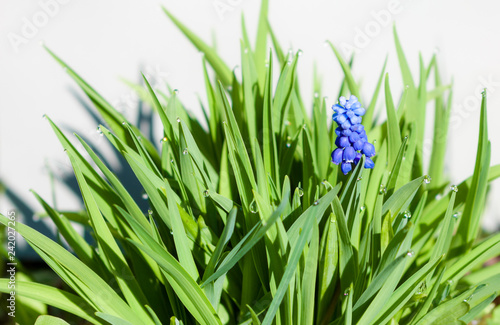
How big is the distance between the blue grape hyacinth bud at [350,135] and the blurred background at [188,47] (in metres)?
0.58

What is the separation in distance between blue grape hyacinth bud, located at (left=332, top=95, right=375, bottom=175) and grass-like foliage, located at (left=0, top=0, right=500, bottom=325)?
0.08ft

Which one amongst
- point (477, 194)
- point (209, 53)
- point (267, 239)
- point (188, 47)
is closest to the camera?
point (267, 239)

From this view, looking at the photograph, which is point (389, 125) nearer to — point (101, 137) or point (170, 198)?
point (170, 198)

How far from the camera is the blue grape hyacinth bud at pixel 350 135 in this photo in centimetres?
63

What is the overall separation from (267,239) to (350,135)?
0.65 ft

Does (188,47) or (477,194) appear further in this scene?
(188,47)

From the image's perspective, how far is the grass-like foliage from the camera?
0.60 m

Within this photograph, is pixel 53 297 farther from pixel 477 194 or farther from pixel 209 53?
pixel 477 194

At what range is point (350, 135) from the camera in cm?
63

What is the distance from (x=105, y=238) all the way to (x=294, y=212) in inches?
12.5

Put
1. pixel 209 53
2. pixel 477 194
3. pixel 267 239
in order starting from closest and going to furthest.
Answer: pixel 267 239, pixel 477 194, pixel 209 53

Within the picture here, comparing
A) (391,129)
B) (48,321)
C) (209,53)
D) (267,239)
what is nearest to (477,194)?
(391,129)

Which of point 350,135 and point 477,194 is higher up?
point 350,135

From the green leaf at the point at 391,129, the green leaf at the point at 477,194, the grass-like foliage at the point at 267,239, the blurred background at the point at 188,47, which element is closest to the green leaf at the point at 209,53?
the grass-like foliage at the point at 267,239
